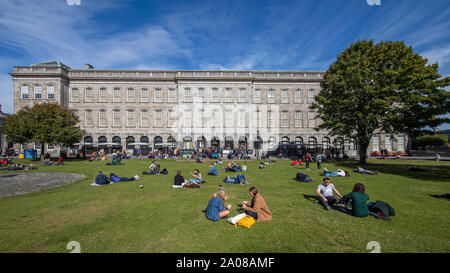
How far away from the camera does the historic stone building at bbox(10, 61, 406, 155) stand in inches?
1462

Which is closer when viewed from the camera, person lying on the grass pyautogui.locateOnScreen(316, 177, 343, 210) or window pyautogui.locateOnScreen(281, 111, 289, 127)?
person lying on the grass pyautogui.locateOnScreen(316, 177, 343, 210)

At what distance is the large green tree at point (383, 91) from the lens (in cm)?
1698

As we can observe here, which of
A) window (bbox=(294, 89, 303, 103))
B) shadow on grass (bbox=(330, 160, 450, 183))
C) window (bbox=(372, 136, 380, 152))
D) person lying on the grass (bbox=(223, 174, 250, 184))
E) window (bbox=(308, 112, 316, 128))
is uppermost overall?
window (bbox=(294, 89, 303, 103))

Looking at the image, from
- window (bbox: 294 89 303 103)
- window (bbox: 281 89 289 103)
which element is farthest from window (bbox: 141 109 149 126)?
window (bbox: 294 89 303 103)

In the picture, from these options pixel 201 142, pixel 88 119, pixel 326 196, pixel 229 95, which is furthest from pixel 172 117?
pixel 326 196

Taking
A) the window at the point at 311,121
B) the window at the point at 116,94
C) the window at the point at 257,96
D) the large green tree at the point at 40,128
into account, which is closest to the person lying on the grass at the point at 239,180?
the large green tree at the point at 40,128

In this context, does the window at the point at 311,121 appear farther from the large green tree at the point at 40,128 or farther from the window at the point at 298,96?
the large green tree at the point at 40,128

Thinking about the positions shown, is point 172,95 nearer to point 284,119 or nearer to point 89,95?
point 89,95

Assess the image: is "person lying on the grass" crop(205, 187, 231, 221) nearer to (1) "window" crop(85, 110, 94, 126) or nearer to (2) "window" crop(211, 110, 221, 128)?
(2) "window" crop(211, 110, 221, 128)

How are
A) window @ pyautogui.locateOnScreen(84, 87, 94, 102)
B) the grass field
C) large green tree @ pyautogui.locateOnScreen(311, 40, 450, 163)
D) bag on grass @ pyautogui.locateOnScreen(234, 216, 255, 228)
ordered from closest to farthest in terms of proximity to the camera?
the grass field < bag on grass @ pyautogui.locateOnScreen(234, 216, 255, 228) < large green tree @ pyautogui.locateOnScreen(311, 40, 450, 163) < window @ pyautogui.locateOnScreen(84, 87, 94, 102)

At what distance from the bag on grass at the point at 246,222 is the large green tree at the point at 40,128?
89.4 feet

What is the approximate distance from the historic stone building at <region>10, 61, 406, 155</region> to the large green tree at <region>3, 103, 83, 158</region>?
12.3 m
